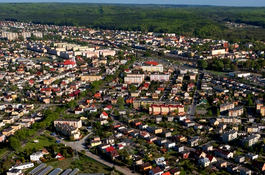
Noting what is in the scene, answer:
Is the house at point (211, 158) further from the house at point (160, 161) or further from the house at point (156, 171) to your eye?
the house at point (156, 171)

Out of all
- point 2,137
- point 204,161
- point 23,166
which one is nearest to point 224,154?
point 204,161

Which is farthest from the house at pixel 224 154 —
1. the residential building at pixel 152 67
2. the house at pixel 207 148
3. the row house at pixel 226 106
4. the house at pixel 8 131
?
the residential building at pixel 152 67

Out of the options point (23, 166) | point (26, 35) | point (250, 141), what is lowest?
point (23, 166)

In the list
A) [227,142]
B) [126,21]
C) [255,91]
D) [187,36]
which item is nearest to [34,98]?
[227,142]

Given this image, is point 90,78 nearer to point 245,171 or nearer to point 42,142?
point 42,142

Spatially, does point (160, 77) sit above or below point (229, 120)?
above

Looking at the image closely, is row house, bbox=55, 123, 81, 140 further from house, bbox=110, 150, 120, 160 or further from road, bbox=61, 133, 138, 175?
house, bbox=110, 150, 120, 160

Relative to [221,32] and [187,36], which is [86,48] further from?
[221,32]

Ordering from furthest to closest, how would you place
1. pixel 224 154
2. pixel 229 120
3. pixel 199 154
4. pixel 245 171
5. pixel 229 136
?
pixel 229 120 < pixel 229 136 < pixel 224 154 < pixel 199 154 < pixel 245 171

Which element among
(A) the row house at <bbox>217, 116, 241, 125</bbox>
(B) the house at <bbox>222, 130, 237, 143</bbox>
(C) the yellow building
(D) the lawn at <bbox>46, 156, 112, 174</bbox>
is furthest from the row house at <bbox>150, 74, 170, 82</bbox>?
(D) the lawn at <bbox>46, 156, 112, 174</bbox>
